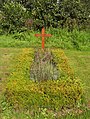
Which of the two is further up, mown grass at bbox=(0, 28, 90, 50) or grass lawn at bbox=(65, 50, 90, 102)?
mown grass at bbox=(0, 28, 90, 50)

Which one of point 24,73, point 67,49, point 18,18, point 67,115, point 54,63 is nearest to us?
point 67,115

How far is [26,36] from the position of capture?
13164mm

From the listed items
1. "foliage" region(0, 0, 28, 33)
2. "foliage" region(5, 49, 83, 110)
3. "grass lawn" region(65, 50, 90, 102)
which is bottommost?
"grass lawn" region(65, 50, 90, 102)

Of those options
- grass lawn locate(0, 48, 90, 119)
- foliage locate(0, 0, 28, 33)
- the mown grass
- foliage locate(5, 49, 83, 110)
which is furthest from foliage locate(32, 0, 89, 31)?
foliage locate(5, 49, 83, 110)

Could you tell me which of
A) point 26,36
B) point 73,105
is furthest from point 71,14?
point 73,105

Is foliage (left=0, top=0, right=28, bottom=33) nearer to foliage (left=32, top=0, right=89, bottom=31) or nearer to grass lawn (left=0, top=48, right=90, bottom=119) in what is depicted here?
foliage (left=32, top=0, right=89, bottom=31)

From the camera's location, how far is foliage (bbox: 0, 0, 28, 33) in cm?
1395

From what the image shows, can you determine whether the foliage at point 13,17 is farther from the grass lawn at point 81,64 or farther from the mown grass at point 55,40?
the grass lawn at point 81,64

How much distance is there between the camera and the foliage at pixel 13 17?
45.8 feet

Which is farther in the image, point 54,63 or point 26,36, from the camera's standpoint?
point 26,36

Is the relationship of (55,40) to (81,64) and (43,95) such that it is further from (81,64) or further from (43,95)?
(43,95)

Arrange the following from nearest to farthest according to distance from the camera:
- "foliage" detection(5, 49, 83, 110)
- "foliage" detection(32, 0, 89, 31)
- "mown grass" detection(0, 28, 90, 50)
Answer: "foliage" detection(5, 49, 83, 110)
"mown grass" detection(0, 28, 90, 50)
"foliage" detection(32, 0, 89, 31)

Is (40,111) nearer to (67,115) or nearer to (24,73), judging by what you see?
(67,115)

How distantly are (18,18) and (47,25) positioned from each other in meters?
1.38
